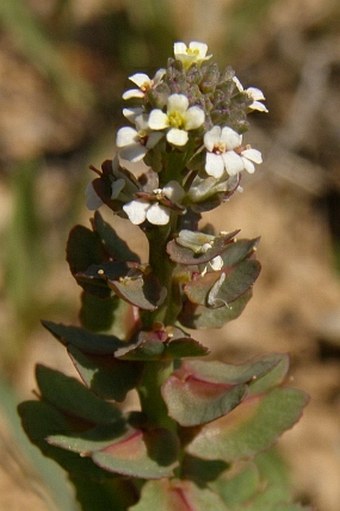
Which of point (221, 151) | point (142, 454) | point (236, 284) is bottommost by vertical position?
point (142, 454)

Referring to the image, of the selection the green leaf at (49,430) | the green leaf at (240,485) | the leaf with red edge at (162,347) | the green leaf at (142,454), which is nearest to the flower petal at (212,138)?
the leaf with red edge at (162,347)

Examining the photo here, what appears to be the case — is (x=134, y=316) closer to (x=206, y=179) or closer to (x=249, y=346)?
(x=206, y=179)

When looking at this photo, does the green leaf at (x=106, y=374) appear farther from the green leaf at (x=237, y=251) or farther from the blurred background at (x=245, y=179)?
the blurred background at (x=245, y=179)

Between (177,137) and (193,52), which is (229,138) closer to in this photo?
Answer: (177,137)

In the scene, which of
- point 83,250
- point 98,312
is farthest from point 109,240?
point 98,312

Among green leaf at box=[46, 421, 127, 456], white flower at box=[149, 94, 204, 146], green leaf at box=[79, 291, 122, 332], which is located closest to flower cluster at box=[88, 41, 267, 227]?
white flower at box=[149, 94, 204, 146]
